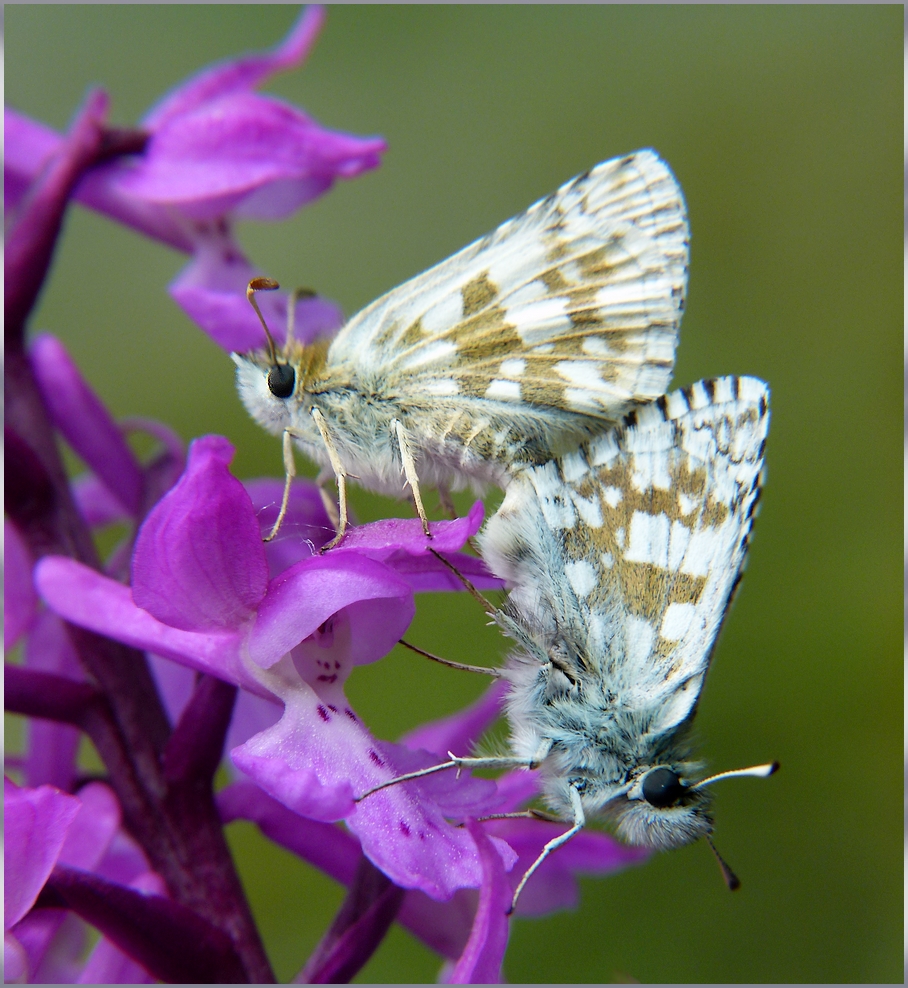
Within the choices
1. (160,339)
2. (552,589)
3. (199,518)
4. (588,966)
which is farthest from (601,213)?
(160,339)

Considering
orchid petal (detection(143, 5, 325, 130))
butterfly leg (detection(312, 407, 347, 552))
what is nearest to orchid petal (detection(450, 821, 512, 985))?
butterfly leg (detection(312, 407, 347, 552))

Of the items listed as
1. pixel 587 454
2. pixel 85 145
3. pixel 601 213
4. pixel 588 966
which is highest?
pixel 85 145

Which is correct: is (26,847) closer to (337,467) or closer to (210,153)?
(337,467)

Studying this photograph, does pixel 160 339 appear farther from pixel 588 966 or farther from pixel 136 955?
pixel 136 955

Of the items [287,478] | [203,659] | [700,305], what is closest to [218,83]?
[287,478]

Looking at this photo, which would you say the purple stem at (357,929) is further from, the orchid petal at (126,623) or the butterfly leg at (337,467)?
the butterfly leg at (337,467)

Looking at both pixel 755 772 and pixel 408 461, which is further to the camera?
pixel 408 461
